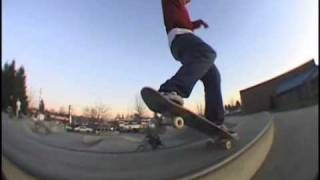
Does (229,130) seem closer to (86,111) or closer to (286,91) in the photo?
(286,91)

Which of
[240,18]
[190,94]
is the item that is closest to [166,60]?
[190,94]

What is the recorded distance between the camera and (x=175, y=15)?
1711mm

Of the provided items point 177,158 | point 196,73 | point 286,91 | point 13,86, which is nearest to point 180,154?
point 177,158

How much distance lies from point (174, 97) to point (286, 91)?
321mm

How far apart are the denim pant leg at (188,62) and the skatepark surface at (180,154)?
0.14 metres

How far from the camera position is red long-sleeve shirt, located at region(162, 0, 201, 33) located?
5.58 ft

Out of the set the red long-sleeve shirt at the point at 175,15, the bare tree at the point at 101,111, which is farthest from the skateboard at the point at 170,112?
the red long-sleeve shirt at the point at 175,15

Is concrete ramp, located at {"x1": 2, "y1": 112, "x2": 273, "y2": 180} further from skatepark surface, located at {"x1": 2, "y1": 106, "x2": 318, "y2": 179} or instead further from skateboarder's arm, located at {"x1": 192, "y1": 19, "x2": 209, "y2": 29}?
skateboarder's arm, located at {"x1": 192, "y1": 19, "x2": 209, "y2": 29}

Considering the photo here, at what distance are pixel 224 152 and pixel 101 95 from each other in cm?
42

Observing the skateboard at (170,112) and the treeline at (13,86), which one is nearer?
the treeline at (13,86)

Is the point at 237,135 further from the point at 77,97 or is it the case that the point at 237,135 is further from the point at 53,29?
the point at 53,29

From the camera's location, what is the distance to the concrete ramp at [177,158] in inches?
63.9

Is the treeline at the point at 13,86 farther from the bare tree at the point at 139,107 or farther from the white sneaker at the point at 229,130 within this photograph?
the white sneaker at the point at 229,130

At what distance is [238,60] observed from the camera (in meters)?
1.67
